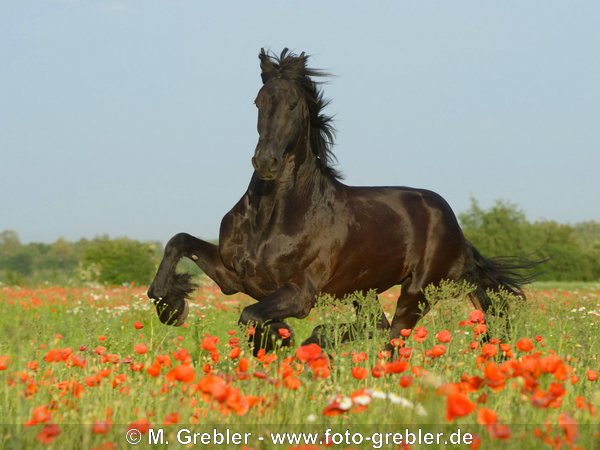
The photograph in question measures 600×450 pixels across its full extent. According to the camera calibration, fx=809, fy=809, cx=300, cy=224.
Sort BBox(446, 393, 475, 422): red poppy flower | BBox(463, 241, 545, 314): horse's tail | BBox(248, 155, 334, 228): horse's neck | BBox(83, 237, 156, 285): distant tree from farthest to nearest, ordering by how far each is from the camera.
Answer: BBox(83, 237, 156, 285): distant tree < BBox(463, 241, 545, 314): horse's tail < BBox(248, 155, 334, 228): horse's neck < BBox(446, 393, 475, 422): red poppy flower

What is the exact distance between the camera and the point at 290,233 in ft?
23.0

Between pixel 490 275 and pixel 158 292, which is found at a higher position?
pixel 490 275

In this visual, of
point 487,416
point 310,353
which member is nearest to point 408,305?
point 310,353

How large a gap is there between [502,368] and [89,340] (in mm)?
3722

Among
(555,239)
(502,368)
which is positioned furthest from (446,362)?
(555,239)

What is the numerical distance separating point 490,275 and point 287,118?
3.89 metres

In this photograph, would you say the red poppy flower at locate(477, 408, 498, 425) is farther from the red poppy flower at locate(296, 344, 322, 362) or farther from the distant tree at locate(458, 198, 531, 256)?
the distant tree at locate(458, 198, 531, 256)

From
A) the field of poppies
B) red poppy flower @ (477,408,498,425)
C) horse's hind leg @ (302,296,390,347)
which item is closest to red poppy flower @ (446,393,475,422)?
the field of poppies

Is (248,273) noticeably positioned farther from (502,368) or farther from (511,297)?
(502,368)

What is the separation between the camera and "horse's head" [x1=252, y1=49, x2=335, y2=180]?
6.53m

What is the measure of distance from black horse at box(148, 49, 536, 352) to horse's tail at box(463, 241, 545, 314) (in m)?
1.48

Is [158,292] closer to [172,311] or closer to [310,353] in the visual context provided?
[172,311]

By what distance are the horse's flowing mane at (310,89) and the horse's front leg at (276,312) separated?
124cm

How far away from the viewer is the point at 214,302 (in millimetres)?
18344
